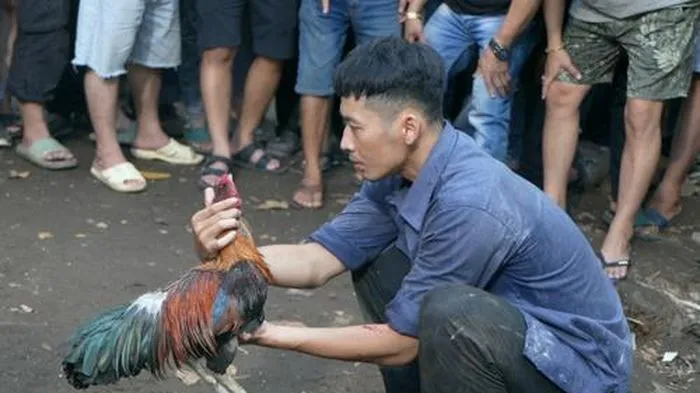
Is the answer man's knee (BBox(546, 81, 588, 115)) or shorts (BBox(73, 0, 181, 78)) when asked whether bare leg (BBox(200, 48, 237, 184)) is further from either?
man's knee (BBox(546, 81, 588, 115))

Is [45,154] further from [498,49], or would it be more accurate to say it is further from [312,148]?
[498,49]

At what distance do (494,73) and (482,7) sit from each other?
0.29m

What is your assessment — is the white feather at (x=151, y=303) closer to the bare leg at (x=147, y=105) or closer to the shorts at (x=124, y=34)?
the shorts at (x=124, y=34)

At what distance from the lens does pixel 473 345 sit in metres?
3.82

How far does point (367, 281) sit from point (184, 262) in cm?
172

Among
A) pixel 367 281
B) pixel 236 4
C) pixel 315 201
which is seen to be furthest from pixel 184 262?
pixel 367 281

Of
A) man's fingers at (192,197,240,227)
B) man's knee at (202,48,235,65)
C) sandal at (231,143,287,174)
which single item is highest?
man's fingers at (192,197,240,227)

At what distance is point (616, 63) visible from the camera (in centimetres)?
600

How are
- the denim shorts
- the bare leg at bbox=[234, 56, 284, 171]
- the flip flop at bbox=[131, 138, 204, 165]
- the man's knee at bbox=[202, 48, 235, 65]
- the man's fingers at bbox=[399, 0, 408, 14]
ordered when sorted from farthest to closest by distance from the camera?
the flip flop at bbox=[131, 138, 204, 165], the bare leg at bbox=[234, 56, 284, 171], the man's knee at bbox=[202, 48, 235, 65], the denim shorts, the man's fingers at bbox=[399, 0, 408, 14]

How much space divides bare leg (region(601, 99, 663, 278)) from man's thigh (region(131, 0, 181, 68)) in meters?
2.14

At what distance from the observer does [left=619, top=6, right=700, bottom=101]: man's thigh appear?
18.7ft

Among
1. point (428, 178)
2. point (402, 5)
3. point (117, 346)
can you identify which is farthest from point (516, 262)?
point (402, 5)

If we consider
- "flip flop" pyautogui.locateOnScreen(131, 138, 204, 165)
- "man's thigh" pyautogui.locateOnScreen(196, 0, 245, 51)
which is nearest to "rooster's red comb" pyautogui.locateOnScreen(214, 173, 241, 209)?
"man's thigh" pyautogui.locateOnScreen(196, 0, 245, 51)

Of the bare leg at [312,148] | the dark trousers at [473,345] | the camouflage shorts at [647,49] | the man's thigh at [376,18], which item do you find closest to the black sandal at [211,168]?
the bare leg at [312,148]
